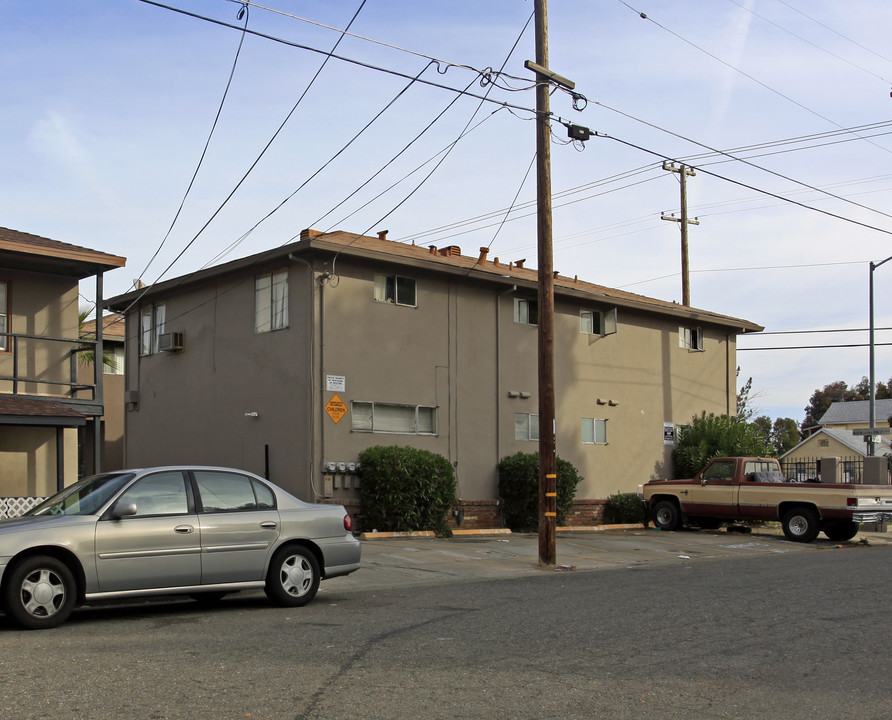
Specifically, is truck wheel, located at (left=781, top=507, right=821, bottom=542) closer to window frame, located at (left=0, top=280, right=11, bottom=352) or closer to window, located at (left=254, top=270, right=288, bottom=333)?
window, located at (left=254, top=270, right=288, bottom=333)

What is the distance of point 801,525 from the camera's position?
72.0ft

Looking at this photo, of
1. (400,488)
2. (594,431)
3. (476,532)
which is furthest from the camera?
(594,431)

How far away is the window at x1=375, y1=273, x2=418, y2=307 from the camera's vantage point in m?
22.0

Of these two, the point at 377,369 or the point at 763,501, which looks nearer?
the point at 377,369

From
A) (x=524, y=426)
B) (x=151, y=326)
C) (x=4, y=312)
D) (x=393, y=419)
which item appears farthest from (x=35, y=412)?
(x=524, y=426)

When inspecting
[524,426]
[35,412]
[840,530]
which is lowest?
[840,530]

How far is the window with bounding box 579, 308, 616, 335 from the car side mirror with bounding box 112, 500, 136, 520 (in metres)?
19.0

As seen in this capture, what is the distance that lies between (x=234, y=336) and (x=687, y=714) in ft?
59.8

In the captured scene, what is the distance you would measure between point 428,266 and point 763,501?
9454 mm

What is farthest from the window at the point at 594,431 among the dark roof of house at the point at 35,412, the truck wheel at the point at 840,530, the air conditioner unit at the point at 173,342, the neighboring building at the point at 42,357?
the dark roof of house at the point at 35,412

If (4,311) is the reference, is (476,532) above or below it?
below

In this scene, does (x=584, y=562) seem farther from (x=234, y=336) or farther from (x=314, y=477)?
(x=234, y=336)

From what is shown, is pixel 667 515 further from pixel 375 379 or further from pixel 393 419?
pixel 375 379

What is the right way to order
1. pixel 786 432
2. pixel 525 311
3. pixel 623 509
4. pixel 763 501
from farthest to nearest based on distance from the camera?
1. pixel 786 432
2. pixel 623 509
3. pixel 525 311
4. pixel 763 501
